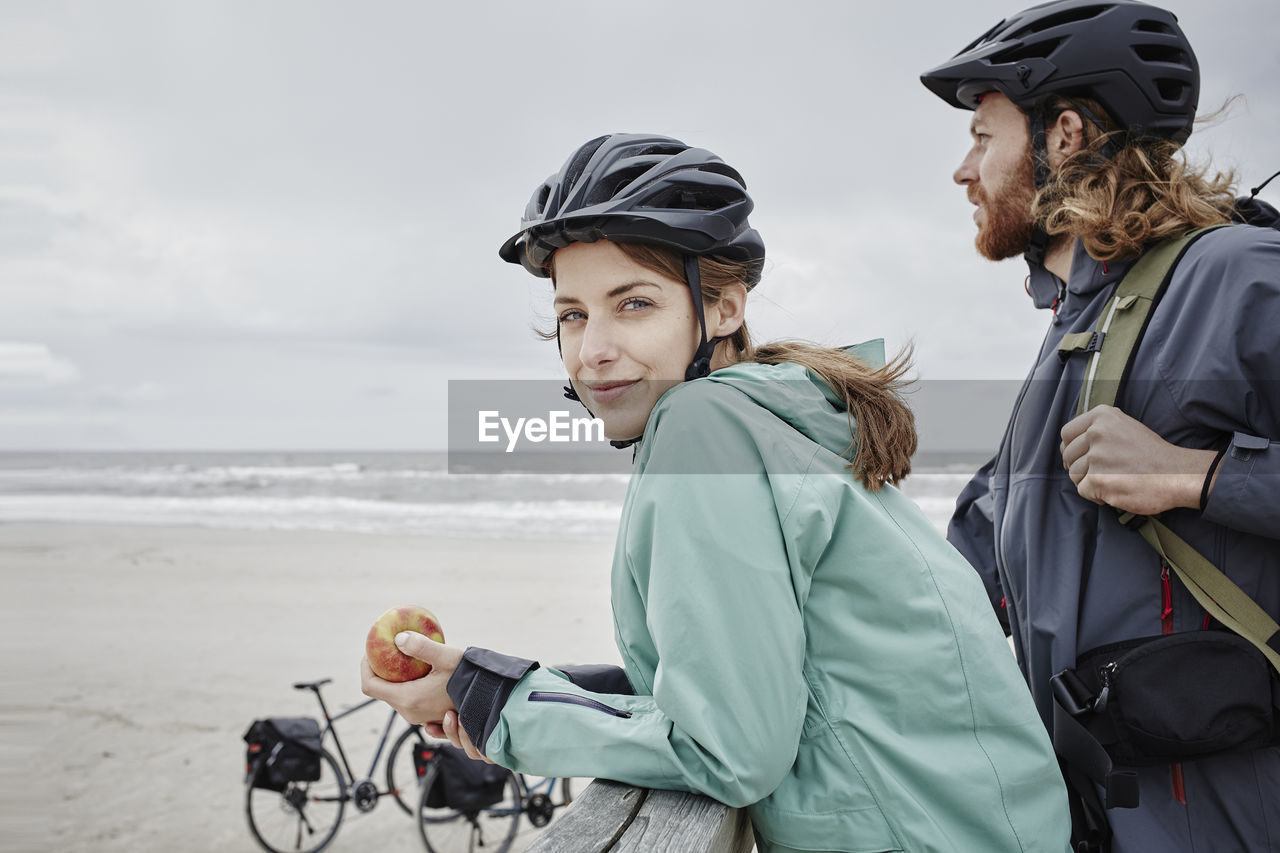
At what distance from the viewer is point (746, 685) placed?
3.98ft

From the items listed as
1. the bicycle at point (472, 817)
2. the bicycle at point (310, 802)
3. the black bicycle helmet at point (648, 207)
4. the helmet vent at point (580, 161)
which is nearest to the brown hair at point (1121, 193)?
the black bicycle helmet at point (648, 207)

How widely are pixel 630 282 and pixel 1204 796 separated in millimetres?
1642

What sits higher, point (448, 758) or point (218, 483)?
point (448, 758)

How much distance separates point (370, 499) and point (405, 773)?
25449mm

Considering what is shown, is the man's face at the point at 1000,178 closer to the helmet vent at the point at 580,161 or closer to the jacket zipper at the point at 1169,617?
the jacket zipper at the point at 1169,617

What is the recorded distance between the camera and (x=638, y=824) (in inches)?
48.1

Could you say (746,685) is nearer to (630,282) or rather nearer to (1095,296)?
(630,282)

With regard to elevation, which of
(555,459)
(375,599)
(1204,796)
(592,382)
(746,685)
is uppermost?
(592,382)

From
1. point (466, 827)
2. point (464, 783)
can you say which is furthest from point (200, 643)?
point (464, 783)

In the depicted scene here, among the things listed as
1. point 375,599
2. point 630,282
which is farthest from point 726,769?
point 375,599

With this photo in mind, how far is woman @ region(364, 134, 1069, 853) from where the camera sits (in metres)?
1.23

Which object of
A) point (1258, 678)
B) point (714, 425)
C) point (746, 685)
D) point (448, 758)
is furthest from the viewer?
point (448, 758)

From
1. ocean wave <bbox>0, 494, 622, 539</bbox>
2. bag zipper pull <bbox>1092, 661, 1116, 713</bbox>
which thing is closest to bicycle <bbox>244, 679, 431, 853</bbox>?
bag zipper pull <bbox>1092, 661, 1116, 713</bbox>

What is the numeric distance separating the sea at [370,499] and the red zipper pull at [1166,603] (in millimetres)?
18525
